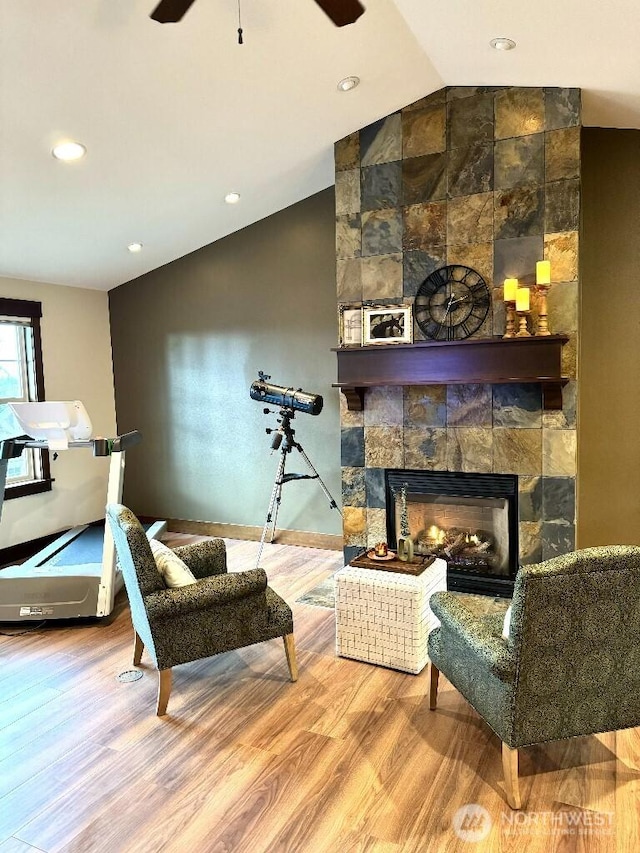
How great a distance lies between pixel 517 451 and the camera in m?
3.91

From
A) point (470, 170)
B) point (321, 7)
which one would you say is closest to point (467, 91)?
point (470, 170)

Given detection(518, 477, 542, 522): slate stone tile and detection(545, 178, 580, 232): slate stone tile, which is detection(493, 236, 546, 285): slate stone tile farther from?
detection(518, 477, 542, 522): slate stone tile

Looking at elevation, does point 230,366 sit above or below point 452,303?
below

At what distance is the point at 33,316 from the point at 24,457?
1.23m

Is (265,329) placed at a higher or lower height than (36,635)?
higher

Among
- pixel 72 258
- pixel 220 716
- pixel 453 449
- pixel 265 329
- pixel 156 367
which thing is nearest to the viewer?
pixel 220 716

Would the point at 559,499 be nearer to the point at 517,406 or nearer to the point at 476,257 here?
the point at 517,406

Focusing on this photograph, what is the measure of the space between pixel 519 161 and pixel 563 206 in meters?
0.41

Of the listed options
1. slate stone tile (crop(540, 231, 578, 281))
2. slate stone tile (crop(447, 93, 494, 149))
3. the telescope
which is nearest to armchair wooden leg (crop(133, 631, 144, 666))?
the telescope

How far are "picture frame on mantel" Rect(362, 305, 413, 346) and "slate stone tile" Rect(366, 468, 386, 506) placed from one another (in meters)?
0.95

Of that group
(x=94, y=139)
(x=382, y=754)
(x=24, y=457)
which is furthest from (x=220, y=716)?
(x=24, y=457)

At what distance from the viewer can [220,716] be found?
2.70 m

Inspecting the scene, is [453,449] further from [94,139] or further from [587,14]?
[94,139]

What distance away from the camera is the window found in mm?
4969
